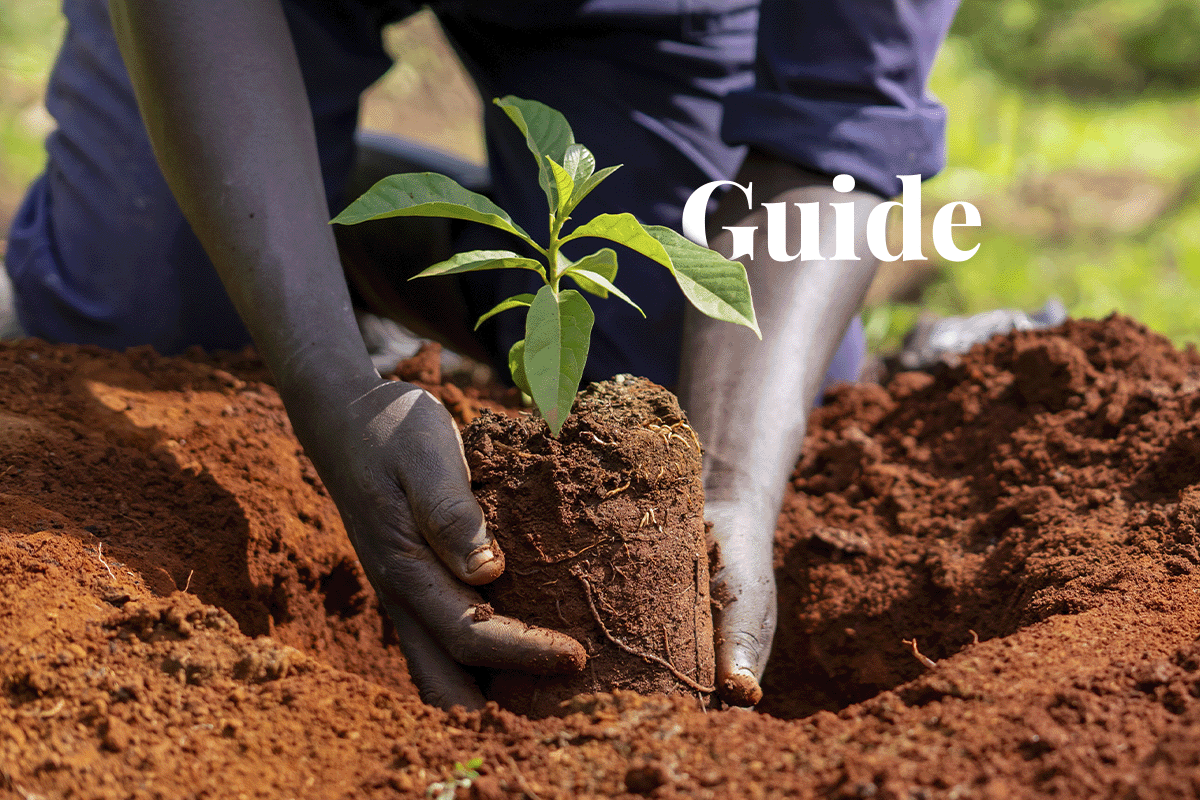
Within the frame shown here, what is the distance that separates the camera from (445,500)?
1.17 m

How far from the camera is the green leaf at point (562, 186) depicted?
3.81 feet

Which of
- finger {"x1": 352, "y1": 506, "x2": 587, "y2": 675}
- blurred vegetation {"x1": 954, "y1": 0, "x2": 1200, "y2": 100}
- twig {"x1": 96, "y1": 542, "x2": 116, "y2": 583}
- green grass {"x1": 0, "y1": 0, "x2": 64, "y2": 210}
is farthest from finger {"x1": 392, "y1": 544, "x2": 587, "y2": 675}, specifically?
blurred vegetation {"x1": 954, "y1": 0, "x2": 1200, "y2": 100}

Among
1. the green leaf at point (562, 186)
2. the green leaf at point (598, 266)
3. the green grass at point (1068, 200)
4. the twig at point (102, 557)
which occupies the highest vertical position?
the green grass at point (1068, 200)

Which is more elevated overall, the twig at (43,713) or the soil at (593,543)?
the soil at (593,543)

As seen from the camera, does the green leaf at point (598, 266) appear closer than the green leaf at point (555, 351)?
No

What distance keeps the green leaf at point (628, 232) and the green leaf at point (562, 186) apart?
6 centimetres

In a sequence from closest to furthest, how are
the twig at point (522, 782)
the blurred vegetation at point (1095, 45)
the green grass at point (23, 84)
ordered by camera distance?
the twig at point (522, 782)
the green grass at point (23, 84)
the blurred vegetation at point (1095, 45)

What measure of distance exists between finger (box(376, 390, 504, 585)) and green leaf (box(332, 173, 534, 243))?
276 millimetres

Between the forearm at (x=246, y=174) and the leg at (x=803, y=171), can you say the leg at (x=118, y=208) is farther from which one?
the leg at (x=803, y=171)

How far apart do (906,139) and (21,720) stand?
1.71 meters

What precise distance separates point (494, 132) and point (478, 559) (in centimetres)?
163

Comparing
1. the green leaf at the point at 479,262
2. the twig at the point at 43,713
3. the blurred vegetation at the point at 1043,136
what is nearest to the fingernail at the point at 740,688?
the green leaf at the point at 479,262

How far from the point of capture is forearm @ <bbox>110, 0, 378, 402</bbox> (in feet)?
4.49

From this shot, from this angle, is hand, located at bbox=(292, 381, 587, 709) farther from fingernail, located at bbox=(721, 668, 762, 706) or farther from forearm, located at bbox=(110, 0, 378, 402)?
fingernail, located at bbox=(721, 668, 762, 706)
